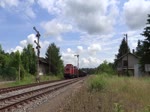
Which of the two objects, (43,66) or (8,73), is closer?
(8,73)

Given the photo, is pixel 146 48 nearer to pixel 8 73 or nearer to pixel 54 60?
pixel 8 73

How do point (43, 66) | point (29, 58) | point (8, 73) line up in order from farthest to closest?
1. point (43, 66)
2. point (29, 58)
3. point (8, 73)

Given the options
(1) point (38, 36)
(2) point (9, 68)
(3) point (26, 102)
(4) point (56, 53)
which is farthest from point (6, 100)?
(4) point (56, 53)

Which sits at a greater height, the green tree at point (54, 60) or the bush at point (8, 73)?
the green tree at point (54, 60)

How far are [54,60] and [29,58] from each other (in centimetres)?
1909

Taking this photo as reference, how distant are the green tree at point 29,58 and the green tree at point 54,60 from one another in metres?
14.7

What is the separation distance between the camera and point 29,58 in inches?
3000

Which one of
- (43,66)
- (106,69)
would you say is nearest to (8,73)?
(106,69)

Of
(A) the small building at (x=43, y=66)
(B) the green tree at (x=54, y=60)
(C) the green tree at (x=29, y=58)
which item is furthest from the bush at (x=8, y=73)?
(B) the green tree at (x=54, y=60)

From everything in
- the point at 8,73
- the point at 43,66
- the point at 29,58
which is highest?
the point at 29,58

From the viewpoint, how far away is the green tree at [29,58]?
234ft

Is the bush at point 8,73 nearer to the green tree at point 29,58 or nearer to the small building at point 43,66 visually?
the green tree at point 29,58

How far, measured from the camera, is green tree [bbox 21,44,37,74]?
7131 cm

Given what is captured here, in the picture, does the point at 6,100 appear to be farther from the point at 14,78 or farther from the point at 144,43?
the point at 144,43
